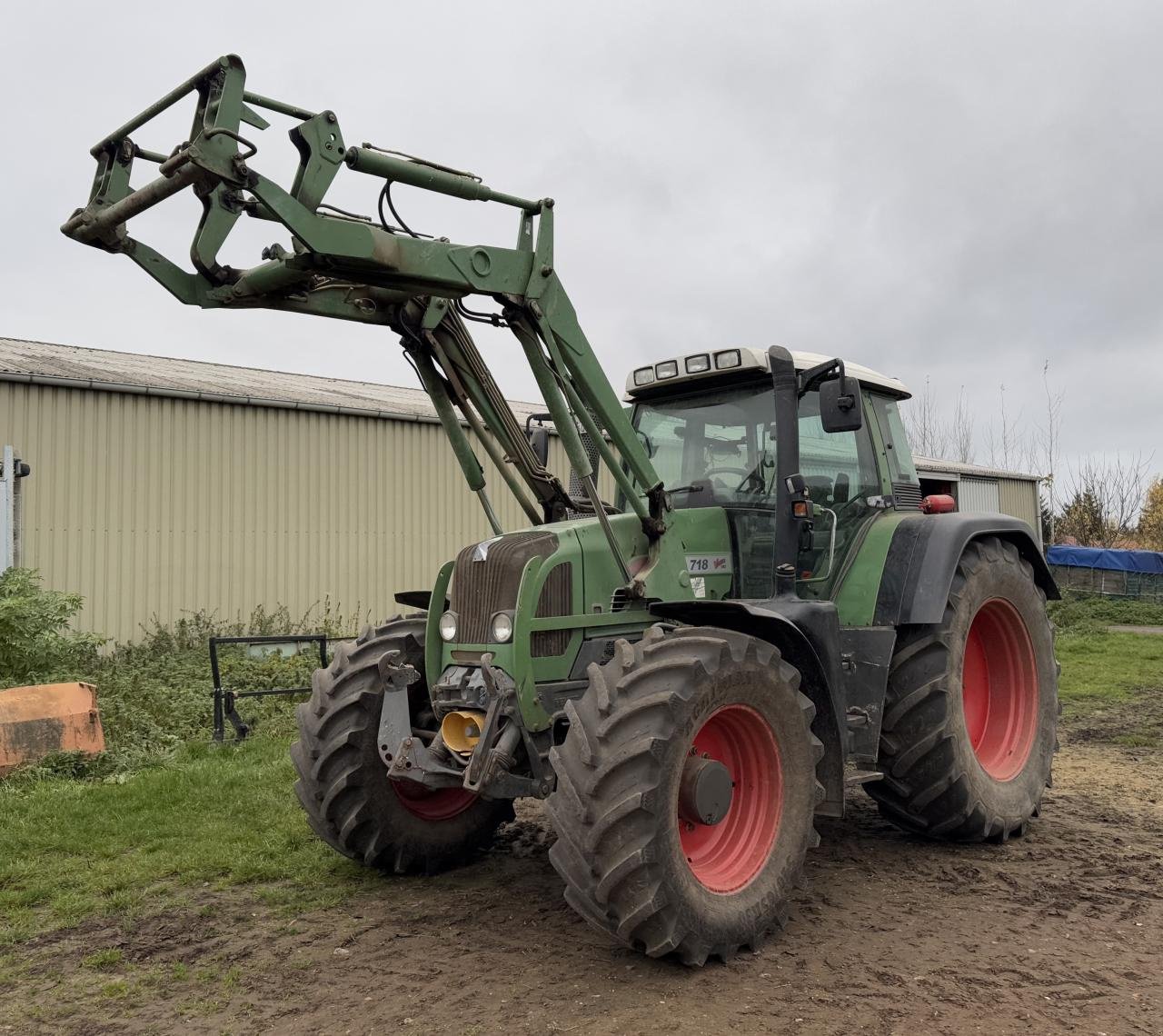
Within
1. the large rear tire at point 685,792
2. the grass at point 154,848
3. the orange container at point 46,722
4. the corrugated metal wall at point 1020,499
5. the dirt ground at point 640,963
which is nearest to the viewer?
the dirt ground at point 640,963

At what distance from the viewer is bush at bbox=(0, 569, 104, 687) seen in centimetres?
904

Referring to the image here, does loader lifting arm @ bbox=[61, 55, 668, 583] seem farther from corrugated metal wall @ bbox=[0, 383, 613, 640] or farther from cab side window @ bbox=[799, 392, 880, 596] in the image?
corrugated metal wall @ bbox=[0, 383, 613, 640]

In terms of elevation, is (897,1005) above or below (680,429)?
below

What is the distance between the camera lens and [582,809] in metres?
3.87

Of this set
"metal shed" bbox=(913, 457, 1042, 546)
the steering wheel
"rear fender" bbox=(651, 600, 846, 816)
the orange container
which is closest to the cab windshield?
the steering wheel

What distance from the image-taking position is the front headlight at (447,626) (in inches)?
197

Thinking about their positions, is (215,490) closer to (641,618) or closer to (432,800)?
(432,800)

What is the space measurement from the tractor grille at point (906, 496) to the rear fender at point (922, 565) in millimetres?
325

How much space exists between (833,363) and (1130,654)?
12.0 m

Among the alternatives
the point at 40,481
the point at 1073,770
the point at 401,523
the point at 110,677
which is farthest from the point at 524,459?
the point at 401,523

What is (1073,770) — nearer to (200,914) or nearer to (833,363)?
(833,363)

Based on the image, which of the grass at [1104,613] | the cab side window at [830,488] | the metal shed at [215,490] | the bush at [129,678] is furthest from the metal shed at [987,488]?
the cab side window at [830,488]

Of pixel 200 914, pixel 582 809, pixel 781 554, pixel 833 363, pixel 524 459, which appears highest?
pixel 833 363

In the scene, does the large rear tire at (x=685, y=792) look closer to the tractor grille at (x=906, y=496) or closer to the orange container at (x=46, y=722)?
the tractor grille at (x=906, y=496)
